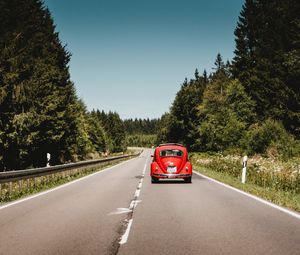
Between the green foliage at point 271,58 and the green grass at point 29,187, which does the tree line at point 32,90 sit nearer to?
the green grass at point 29,187

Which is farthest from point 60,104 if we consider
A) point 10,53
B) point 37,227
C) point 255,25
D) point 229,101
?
point 255,25

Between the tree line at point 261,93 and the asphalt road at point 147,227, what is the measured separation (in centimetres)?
1861

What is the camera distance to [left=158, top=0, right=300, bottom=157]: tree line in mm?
29844

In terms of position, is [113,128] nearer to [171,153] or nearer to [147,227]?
[171,153]

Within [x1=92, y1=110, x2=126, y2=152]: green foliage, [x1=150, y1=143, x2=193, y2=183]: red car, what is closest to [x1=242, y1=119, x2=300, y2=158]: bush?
[x1=150, y1=143, x2=193, y2=183]: red car

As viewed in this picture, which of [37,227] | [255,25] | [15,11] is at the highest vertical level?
[255,25]

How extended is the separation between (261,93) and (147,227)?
36226 mm

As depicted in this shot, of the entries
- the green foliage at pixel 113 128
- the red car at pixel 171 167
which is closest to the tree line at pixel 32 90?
the red car at pixel 171 167

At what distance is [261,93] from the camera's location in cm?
4028

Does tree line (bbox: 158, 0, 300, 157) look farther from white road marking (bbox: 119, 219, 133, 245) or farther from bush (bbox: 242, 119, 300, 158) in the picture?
white road marking (bbox: 119, 219, 133, 245)

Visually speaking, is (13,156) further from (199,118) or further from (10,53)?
(199,118)

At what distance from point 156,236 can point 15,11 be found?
27.3 m

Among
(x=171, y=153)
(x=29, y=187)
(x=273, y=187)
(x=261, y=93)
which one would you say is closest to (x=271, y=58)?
(x=261, y=93)

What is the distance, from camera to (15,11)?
28562mm
